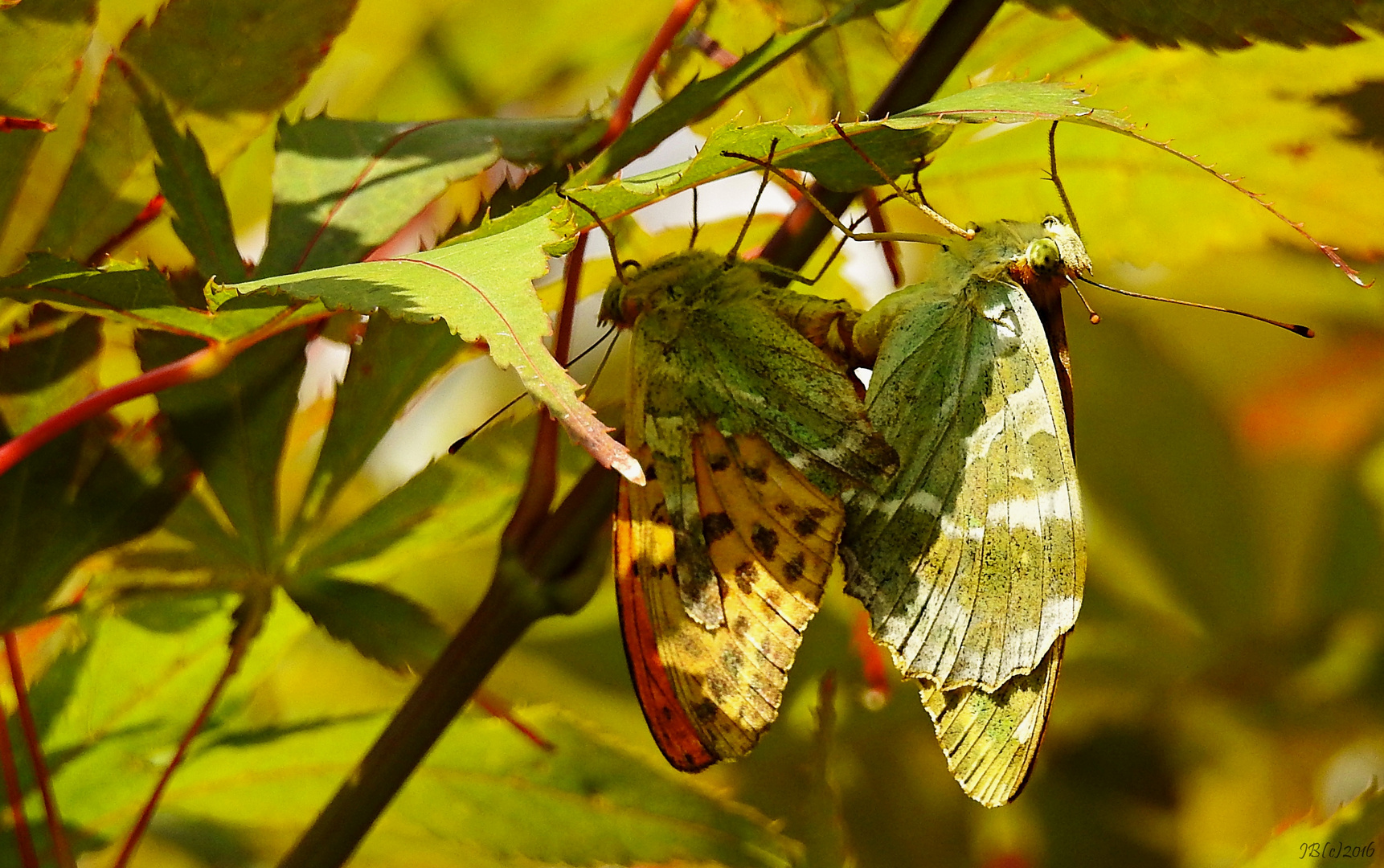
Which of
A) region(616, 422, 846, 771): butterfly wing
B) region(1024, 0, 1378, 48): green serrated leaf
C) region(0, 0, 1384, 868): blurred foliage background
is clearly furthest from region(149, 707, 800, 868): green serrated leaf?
region(1024, 0, 1378, 48): green serrated leaf

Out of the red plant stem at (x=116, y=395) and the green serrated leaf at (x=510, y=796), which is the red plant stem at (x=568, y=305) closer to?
the red plant stem at (x=116, y=395)

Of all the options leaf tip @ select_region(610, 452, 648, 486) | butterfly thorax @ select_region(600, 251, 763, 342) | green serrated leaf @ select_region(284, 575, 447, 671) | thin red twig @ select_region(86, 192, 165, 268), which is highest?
thin red twig @ select_region(86, 192, 165, 268)

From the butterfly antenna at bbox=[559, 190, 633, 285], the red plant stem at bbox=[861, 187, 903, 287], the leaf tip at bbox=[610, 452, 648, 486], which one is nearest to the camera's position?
the leaf tip at bbox=[610, 452, 648, 486]

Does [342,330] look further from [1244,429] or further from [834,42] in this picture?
[1244,429]

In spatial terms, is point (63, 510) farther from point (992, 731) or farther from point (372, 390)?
point (992, 731)

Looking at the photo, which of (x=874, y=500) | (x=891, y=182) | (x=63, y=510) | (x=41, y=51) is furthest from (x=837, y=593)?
(x=41, y=51)

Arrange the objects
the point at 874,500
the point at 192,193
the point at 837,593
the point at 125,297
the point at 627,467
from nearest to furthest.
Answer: the point at 627,467, the point at 125,297, the point at 192,193, the point at 874,500, the point at 837,593

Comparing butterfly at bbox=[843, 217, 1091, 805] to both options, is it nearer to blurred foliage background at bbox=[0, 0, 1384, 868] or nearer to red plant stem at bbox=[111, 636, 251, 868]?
blurred foliage background at bbox=[0, 0, 1384, 868]

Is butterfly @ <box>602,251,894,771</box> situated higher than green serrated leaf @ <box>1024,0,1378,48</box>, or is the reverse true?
green serrated leaf @ <box>1024,0,1378,48</box>
